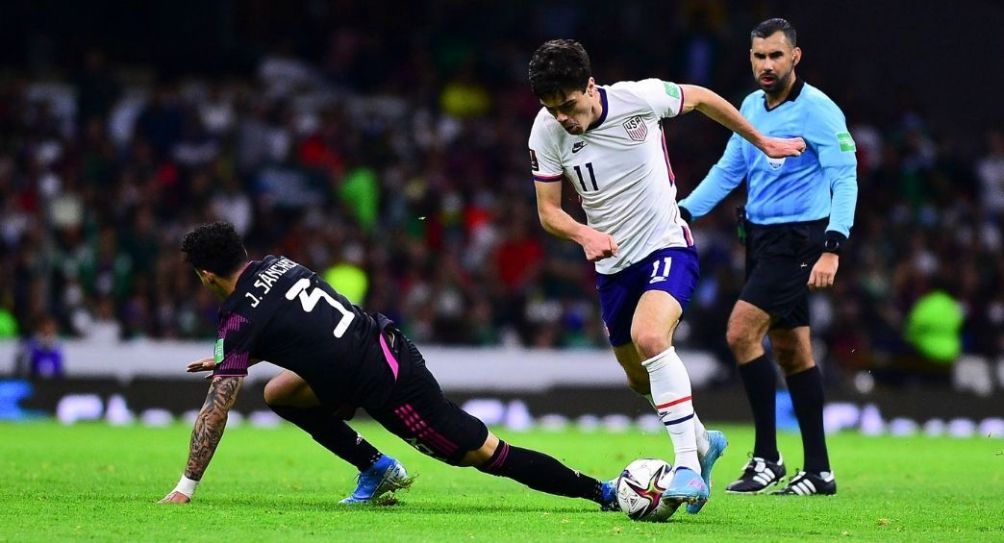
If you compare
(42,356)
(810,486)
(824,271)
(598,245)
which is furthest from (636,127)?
(42,356)

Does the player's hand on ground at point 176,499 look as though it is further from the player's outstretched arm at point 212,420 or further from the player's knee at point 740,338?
the player's knee at point 740,338

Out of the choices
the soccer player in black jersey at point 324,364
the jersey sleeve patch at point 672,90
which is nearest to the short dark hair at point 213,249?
the soccer player in black jersey at point 324,364

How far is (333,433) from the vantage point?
25.8 feet

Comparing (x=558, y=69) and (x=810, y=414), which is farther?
(x=810, y=414)

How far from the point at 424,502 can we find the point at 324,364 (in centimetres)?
115

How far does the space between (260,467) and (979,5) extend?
17.5m

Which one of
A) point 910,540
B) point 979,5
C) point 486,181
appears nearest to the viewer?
point 910,540

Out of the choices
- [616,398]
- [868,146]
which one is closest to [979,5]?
[868,146]

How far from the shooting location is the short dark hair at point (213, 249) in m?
7.23

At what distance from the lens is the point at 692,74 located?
23.2 metres

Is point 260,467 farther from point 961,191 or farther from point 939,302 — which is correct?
point 961,191

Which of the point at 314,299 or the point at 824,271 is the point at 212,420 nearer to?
the point at 314,299

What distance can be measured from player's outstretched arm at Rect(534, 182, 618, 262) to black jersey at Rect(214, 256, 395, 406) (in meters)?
1.01

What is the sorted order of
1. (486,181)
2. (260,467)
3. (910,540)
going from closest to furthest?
(910,540), (260,467), (486,181)
